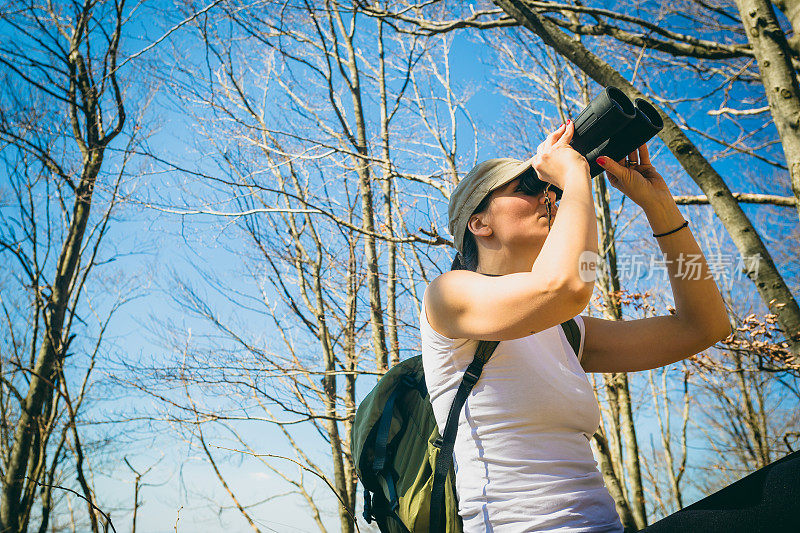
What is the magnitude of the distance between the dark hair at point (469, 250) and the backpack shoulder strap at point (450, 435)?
309 millimetres

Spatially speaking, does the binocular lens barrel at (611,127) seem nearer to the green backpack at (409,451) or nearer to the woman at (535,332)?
the woman at (535,332)

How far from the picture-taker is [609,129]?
1.20 metres

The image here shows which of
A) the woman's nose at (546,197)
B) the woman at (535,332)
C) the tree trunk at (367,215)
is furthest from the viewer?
the tree trunk at (367,215)

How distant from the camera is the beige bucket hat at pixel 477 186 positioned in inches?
51.3

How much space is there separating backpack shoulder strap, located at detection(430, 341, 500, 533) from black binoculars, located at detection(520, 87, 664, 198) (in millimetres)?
461

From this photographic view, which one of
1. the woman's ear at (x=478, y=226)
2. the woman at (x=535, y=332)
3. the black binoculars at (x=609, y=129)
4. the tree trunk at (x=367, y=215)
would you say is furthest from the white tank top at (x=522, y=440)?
the tree trunk at (x=367, y=215)

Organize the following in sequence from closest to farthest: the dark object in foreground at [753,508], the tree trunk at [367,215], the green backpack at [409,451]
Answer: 1. the dark object in foreground at [753,508]
2. the green backpack at [409,451]
3. the tree trunk at [367,215]

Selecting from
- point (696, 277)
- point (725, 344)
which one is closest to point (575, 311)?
point (696, 277)

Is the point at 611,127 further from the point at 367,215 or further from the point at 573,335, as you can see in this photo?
the point at 367,215

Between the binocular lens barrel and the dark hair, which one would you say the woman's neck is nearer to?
the dark hair

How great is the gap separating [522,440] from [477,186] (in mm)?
672

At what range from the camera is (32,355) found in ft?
18.4

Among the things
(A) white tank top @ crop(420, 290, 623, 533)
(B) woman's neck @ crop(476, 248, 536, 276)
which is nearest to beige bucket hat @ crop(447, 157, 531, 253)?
(B) woman's neck @ crop(476, 248, 536, 276)

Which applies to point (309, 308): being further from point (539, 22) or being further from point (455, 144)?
point (539, 22)
